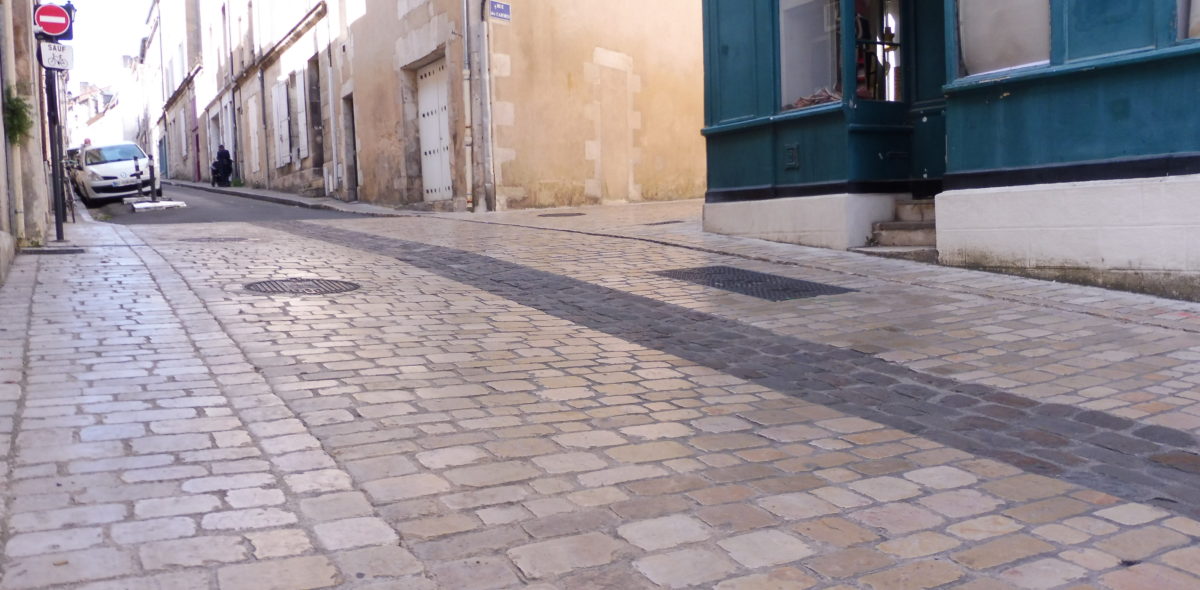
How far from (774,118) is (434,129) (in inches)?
380

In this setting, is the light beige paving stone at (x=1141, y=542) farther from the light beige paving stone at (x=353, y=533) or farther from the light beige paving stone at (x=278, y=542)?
the light beige paving stone at (x=278, y=542)

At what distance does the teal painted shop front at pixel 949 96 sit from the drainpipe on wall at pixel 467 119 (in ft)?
21.6

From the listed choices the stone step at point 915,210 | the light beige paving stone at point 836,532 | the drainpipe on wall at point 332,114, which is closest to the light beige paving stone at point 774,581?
the light beige paving stone at point 836,532

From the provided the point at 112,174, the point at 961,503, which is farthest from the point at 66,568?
the point at 112,174

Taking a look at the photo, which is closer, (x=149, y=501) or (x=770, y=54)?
(x=149, y=501)

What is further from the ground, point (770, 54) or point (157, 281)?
point (770, 54)

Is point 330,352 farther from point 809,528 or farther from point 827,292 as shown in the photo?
point 827,292

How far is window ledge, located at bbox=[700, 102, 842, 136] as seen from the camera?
364 inches

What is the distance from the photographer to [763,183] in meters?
10.1

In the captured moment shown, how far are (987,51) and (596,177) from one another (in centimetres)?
1056

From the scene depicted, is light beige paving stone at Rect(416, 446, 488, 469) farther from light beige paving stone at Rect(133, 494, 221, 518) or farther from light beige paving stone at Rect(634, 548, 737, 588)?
light beige paving stone at Rect(634, 548, 737, 588)

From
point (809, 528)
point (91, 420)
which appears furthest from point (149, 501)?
point (809, 528)

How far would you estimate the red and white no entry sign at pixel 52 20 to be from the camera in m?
10.6

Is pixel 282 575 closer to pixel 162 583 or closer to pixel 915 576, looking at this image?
pixel 162 583
